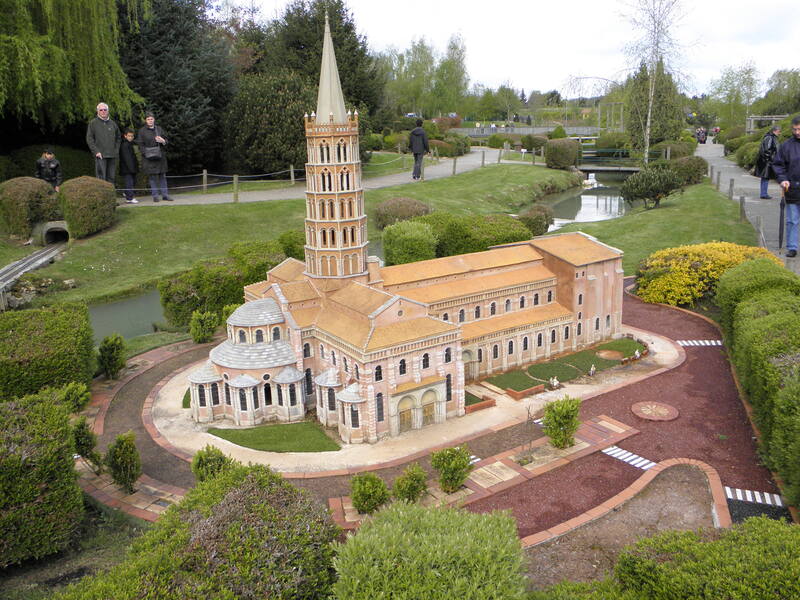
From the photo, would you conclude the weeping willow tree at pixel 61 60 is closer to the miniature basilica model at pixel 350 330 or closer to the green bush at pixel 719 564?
the miniature basilica model at pixel 350 330

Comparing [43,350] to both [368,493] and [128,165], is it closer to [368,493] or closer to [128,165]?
[368,493]

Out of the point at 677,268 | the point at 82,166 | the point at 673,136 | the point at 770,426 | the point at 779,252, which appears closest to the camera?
the point at 770,426

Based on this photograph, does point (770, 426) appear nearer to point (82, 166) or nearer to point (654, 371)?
point (654, 371)

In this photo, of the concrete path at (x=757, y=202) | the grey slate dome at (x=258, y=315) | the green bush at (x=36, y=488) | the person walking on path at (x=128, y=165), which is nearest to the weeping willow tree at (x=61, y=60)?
the person walking on path at (x=128, y=165)

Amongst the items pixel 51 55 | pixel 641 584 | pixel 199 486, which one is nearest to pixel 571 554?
pixel 641 584

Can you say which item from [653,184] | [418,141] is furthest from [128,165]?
[653,184]

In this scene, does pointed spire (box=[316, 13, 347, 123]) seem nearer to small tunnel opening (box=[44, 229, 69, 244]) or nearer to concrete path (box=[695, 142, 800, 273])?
concrete path (box=[695, 142, 800, 273])
